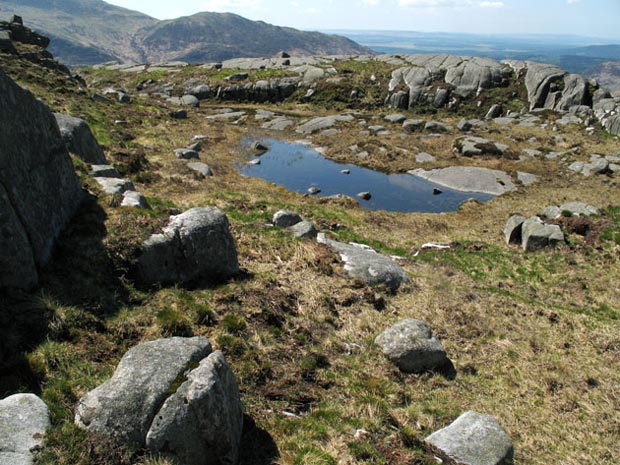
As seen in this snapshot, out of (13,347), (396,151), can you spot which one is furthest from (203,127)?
(13,347)

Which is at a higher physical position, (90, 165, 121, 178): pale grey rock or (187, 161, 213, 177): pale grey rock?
(90, 165, 121, 178): pale grey rock

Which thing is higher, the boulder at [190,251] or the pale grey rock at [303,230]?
the boulder at [190,251]

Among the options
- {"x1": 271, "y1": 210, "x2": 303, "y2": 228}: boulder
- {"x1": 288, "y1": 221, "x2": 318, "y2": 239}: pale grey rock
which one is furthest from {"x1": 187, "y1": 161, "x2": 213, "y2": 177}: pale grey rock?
{"x1": 288, "y1": 221, "x2": 318, "y2": 239}: pale grey rock

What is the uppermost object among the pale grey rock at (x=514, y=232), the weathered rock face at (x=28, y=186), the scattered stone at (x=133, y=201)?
the weathered rock face at (x=28, y=186)

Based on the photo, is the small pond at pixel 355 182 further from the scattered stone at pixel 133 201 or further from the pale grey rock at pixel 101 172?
the scattered stone at pixel 133 201

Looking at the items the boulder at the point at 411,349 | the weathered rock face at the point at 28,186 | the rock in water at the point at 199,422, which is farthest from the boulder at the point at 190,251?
the boulder at the point at 411,349

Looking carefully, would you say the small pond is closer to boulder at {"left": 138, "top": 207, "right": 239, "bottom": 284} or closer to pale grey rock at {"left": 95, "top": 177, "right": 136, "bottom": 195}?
pale grey rock at {"left": 95, "top": 177, "right": 136, "bottom": 195}

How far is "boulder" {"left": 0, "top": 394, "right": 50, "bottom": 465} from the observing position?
24.3 feet

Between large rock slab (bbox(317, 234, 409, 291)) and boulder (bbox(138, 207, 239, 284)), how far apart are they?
24.6 ft

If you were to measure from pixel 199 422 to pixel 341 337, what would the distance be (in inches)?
348

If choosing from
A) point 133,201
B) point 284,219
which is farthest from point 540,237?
point 133,201

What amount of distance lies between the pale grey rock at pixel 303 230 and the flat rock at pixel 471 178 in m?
27.6

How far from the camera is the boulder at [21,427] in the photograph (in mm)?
7404

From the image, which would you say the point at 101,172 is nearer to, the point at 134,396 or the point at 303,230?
the point at 303,230
